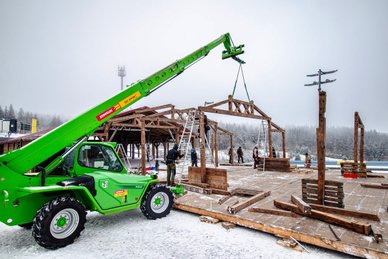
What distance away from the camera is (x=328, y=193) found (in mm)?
6098

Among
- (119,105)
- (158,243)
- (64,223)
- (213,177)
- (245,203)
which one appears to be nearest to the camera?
(64,223)

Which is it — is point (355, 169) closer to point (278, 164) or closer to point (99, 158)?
point (278, 164)

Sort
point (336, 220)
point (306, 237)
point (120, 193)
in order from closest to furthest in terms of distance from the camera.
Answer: point (306, 237), point (336, 220), point (120, 193)

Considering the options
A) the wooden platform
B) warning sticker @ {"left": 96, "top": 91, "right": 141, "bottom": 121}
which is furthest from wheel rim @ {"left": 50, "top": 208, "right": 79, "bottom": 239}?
the wooden platform

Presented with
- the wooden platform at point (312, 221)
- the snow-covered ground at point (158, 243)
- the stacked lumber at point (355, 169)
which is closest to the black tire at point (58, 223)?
the snow-covered ground at point (158, 243)

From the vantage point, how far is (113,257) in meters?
4.10

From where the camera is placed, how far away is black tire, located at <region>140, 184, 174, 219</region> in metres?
5.87

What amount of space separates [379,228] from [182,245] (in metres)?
4.15

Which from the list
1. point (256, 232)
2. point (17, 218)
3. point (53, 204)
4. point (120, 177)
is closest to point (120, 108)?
point (120, 177)

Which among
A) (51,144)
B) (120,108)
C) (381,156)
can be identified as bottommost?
(381,156)

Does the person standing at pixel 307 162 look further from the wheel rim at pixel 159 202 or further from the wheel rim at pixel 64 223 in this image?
the wheel rim at pixel 64 223

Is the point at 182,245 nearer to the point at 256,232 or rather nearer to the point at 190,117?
the point at 256,232

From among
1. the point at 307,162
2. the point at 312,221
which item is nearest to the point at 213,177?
the point at 312,221

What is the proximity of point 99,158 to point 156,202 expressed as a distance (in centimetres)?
196
